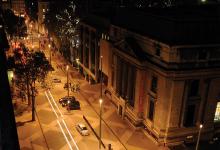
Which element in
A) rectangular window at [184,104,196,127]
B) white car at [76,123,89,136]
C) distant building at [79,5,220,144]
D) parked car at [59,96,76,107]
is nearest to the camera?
distant building at [79,5,220,144]

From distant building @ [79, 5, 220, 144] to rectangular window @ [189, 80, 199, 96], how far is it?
0.15 feet

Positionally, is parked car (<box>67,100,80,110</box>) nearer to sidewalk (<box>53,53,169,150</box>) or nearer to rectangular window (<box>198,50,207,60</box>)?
sidewalk (<box>53,53,169,150</box>)

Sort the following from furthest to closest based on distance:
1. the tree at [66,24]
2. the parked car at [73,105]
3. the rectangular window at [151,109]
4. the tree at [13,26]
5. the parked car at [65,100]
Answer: the tree at [13,26], the tree at [66,24], the parked car at [65,100], the parked car at [73,105], the rectangular window at [151,109]

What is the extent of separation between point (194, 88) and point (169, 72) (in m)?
6.09

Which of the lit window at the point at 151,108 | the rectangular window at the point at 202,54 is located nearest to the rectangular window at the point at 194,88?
the rectangular window at the point at 202,54

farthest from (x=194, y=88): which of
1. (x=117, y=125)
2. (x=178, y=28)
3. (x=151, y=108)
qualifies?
(x=117, y=125)

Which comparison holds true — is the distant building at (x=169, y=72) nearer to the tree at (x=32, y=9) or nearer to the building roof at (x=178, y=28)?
the building roof at (x=178, y=28)

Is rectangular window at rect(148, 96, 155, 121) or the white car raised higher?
rectangular window at rect(148, 96, 155, 121)

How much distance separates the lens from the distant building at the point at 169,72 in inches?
1722

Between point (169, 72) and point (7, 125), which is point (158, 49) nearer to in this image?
point (169, 72)

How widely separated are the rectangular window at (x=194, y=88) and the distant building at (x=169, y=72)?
46 mm

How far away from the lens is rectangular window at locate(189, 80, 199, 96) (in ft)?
150

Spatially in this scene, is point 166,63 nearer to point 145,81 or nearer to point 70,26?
point 145,81

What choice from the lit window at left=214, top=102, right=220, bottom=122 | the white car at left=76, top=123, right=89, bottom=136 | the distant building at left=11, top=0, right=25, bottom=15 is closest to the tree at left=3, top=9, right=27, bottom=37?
the white car at left=76, top=123, right=89, bottom=136
